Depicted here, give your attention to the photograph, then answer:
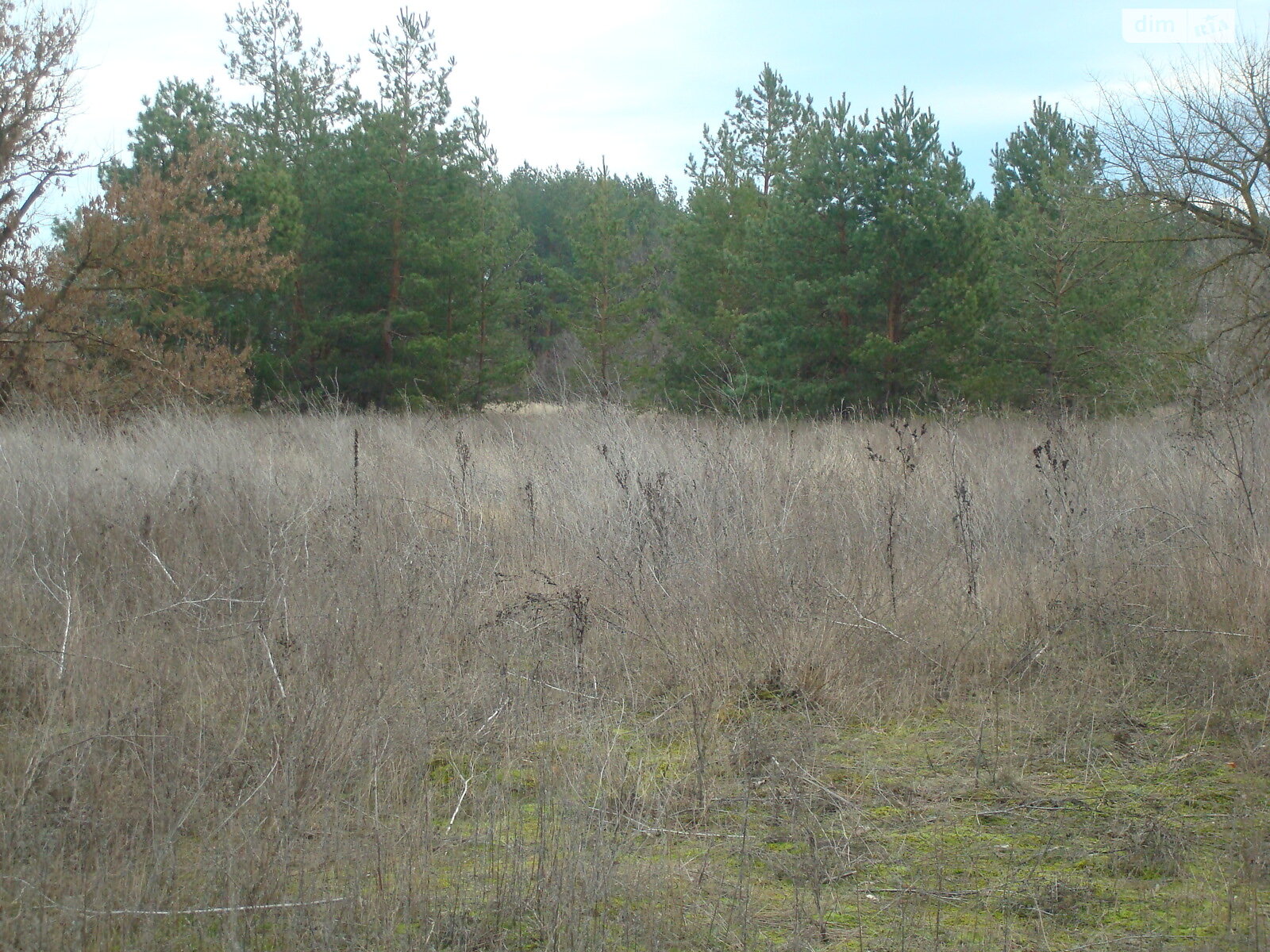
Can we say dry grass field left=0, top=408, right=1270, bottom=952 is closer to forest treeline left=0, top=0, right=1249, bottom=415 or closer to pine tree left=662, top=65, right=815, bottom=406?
forest treeline left=0, top=0, right=1249, bottom=415

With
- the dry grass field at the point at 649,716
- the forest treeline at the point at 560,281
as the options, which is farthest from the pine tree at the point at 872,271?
the dry grass field at the point at 649,716

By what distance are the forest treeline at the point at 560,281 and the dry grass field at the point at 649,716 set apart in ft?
15.5

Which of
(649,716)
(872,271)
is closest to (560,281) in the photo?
(872,271)

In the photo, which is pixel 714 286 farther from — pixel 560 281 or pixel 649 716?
pixel 649 716

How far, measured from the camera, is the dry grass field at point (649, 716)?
228cm

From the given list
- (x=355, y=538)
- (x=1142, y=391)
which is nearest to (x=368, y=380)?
(x=1142, y=391)

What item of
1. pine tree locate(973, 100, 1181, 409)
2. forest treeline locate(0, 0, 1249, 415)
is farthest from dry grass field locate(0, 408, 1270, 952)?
pine tree locate(973, 100, 1181, 409)

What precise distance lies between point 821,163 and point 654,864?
14.5 meters

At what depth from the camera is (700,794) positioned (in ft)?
9.73

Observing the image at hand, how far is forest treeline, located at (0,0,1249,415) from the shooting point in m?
14.1

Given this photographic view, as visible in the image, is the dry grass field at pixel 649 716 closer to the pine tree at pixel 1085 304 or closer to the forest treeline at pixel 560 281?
the forest treeline at pixel 560 281

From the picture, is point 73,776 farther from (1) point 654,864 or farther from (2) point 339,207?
(2) point 339,207

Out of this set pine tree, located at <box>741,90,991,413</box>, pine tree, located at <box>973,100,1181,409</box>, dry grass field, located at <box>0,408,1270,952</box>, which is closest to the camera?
dry grass field, located at <box>0,408,1270,952</box>

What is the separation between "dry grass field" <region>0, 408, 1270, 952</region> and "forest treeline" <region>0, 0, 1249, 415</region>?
474 centimetres
